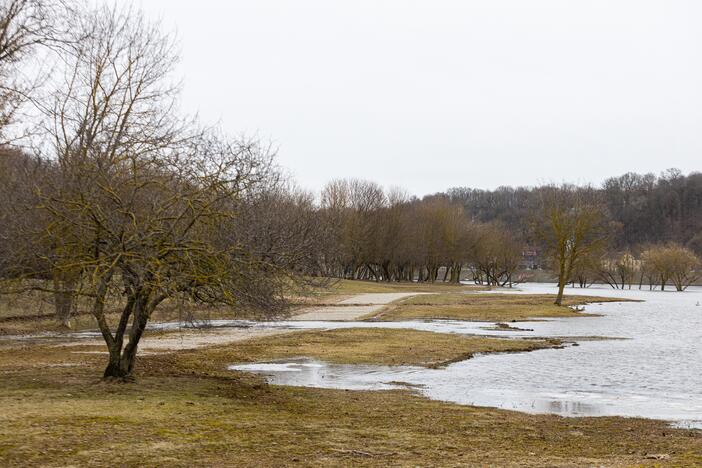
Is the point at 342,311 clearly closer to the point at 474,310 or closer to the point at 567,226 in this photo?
the point at 474,310

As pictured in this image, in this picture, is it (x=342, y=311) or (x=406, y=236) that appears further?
(x=406, y=236)

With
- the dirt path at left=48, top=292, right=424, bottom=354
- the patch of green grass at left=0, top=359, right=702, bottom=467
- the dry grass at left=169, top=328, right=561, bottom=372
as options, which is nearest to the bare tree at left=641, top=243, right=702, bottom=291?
the dirt path at left=48, top=292, right=424, bottom=354

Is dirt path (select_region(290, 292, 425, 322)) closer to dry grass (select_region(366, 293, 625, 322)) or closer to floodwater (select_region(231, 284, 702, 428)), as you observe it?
dry grass (select_region(366, 293, 625, 322))

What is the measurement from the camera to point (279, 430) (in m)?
12.5

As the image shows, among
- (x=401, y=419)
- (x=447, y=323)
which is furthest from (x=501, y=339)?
(x=401, y=419)

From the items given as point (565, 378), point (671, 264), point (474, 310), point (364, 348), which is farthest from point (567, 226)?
point (671, 264)

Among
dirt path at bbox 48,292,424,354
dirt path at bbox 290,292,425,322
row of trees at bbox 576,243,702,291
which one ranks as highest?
row of trees at bbox 576,243,702,291

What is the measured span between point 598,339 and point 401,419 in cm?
2322

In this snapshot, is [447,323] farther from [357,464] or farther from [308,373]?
[357,464]

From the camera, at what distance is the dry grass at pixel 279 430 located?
34.3 feet

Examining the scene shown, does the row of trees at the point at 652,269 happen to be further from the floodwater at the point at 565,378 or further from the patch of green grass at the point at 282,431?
the patch of green grass at the point at 282,431

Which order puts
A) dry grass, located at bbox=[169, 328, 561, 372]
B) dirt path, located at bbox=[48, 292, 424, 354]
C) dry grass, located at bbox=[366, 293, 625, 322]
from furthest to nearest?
dry grass, located at bbox=[366, 293, 625, 322]
dirt path, located at bbox=[48, 292, 424, 354]
dry grass, located at bbox=[169, 328, 561, 372]

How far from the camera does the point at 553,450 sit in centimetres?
1182

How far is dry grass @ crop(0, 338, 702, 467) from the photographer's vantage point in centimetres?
1046
